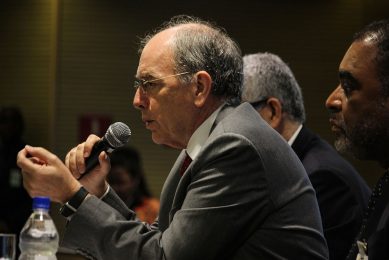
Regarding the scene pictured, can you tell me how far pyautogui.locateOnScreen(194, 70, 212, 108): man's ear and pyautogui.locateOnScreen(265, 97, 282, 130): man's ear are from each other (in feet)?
3.70

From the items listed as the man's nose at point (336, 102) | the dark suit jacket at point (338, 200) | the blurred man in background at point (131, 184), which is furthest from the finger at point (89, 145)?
the blurred man in background at point (131, 184)

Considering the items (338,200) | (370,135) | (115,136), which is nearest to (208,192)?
(115,136)

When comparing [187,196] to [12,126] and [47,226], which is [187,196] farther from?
Answer: [12,126]

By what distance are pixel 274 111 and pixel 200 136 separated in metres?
1.17

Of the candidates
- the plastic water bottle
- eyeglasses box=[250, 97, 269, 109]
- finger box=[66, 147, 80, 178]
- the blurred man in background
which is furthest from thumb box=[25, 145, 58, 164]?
the blurred man in background

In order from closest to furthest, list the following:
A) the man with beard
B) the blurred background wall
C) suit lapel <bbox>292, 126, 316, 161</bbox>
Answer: the man with beard
suit lapel <bbox>292, 126, 316, 161</bbox>
the blurred background wall

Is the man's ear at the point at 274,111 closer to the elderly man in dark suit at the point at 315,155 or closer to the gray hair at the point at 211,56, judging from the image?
the elderly man in dark suit at the point at 315,155

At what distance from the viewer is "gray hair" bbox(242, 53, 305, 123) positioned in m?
3.17

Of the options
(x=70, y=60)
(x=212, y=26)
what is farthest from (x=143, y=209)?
(x=212, y=26)

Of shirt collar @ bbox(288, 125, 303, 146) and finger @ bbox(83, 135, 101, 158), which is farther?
shirt collar @ bbox(288, 125, 303, 146)

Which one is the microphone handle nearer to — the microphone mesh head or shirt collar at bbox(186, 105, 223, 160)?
the microphone mesh head

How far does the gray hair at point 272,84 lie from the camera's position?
3172 millimetres

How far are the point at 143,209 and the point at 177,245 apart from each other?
2.84 meters

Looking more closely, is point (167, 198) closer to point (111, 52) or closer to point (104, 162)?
point (104, 162)
